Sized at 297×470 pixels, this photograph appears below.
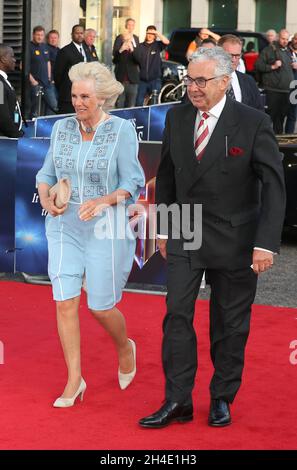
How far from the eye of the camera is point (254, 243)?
20.9ft

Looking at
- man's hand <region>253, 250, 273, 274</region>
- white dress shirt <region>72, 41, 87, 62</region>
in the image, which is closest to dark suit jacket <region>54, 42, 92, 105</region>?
white dress shirt <region>72, 41, 87, 62</region>

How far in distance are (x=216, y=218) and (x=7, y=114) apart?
6.05 metres

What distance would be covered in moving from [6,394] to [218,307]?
4.68ft

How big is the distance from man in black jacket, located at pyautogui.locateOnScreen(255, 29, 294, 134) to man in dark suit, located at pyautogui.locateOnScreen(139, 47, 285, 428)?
54.4 ft

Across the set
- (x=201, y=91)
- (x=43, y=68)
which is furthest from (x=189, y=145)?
(x=43, y=68)

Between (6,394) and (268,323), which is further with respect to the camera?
(268,323)

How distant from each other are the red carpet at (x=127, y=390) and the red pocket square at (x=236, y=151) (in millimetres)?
1470

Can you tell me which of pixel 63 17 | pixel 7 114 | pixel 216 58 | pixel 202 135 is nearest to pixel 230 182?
pixel 202 135

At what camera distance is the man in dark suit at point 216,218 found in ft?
20.7

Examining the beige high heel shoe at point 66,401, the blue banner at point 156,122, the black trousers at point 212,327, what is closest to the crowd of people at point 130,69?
the blue banner at point 156,122

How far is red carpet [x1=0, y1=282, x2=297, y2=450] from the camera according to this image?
20.5 ft

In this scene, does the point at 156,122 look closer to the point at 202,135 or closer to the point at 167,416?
the point at 202,135

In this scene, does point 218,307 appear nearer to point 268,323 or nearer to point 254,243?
point 254,243

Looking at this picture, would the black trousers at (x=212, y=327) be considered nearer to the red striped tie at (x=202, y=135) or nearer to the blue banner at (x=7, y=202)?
the red striped tie at (x=202, y=135)
